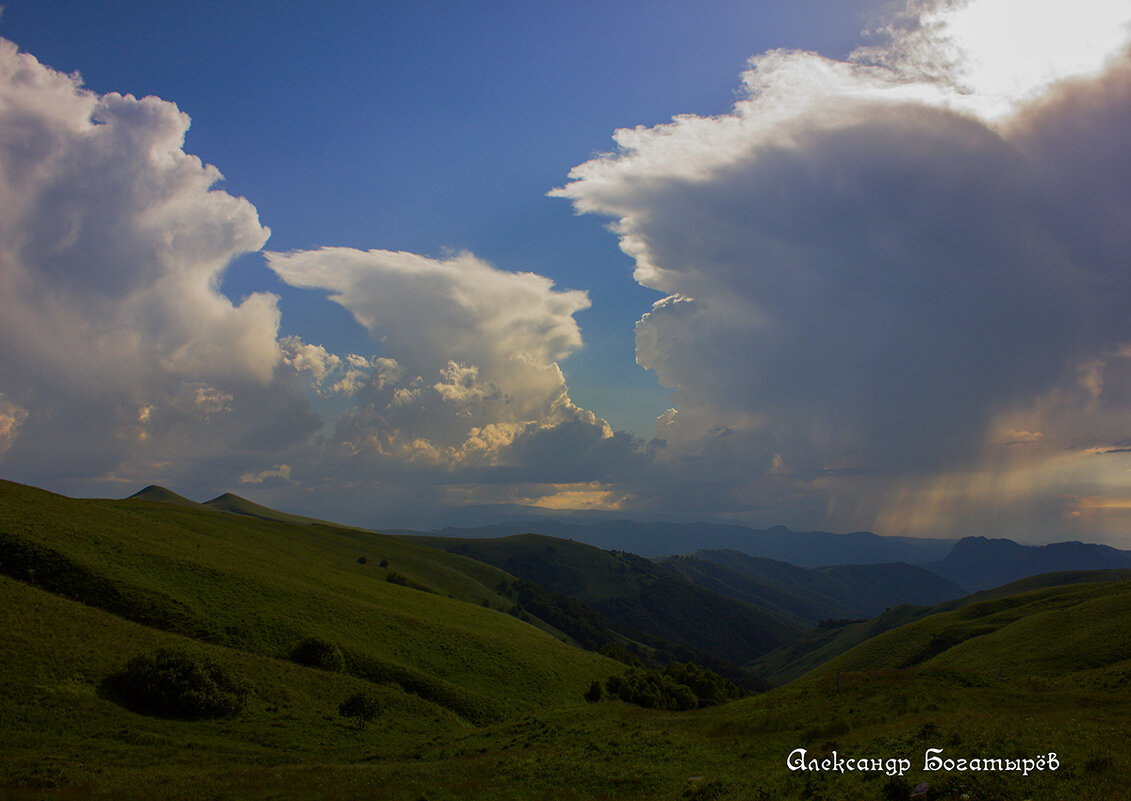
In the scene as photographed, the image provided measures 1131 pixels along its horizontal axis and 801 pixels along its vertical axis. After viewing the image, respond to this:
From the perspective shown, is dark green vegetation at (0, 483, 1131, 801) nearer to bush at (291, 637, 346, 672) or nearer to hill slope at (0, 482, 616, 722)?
hill slope at (0, 482, 616, 722)

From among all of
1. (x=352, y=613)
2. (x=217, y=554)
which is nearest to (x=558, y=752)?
(x=352, y=613)

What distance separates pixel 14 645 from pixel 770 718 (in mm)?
57283

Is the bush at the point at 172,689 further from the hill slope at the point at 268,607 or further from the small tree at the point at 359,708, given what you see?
the small tree at the point at 359,708

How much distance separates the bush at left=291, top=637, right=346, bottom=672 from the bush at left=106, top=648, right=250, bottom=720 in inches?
521

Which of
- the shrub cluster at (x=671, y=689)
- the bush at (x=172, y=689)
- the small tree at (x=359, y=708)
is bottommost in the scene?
the shrub cluster at (x=671, y=689)

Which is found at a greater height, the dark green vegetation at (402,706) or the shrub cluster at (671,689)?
the dark green vegetation at (402,706)

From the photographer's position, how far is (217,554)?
3135 inches

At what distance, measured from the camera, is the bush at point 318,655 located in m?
58.4

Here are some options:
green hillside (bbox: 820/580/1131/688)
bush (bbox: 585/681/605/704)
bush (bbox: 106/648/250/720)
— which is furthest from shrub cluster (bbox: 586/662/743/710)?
bush (bbox: 106/648/250/720)

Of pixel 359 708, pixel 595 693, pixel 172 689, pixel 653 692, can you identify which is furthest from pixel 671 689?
pixel 172 689

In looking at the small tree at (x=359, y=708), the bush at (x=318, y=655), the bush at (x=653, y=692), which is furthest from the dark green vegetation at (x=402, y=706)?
the bush at (x=653, y=692)

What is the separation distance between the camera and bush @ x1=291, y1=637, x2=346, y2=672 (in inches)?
2299

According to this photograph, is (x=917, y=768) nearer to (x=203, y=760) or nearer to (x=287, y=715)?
(x=203, y=760)

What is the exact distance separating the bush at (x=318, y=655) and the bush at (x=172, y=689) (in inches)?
521
